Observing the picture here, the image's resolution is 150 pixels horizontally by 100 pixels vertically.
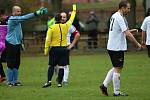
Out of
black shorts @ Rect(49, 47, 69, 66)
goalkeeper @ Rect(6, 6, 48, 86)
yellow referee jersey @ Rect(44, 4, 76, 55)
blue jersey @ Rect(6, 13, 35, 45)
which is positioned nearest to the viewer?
yellow referee jersey @ Rect(44, 4, 76, 55)

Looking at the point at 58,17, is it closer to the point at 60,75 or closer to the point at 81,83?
the point at 60,75

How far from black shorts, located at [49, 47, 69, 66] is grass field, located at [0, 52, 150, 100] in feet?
2.10

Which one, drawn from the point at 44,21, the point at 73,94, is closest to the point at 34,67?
the point at 73,94

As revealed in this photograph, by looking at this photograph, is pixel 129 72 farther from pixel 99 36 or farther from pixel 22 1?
pixel 22 1

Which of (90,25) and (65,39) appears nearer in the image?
(65,39)

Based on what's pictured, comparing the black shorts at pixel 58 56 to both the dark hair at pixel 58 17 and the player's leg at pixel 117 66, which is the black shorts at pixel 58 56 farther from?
the player's leg at pixel 117 66

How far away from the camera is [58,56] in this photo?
55.4ft

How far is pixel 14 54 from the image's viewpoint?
1775 cm

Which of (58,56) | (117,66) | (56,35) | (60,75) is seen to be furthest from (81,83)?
(117,66)

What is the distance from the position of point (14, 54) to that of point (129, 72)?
17.0ft

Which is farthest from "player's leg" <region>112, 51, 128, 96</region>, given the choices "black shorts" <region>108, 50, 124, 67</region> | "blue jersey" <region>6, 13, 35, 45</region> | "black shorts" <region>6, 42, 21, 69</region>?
"black shorts" <region>6, 42, 21, 69</region>

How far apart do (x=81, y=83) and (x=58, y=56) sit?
1.49m

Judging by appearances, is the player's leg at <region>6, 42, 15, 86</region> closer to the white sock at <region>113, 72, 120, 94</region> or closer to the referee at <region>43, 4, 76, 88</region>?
the referee at <region>43, 4, 76, 88</region>

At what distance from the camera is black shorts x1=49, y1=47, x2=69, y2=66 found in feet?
55.2
